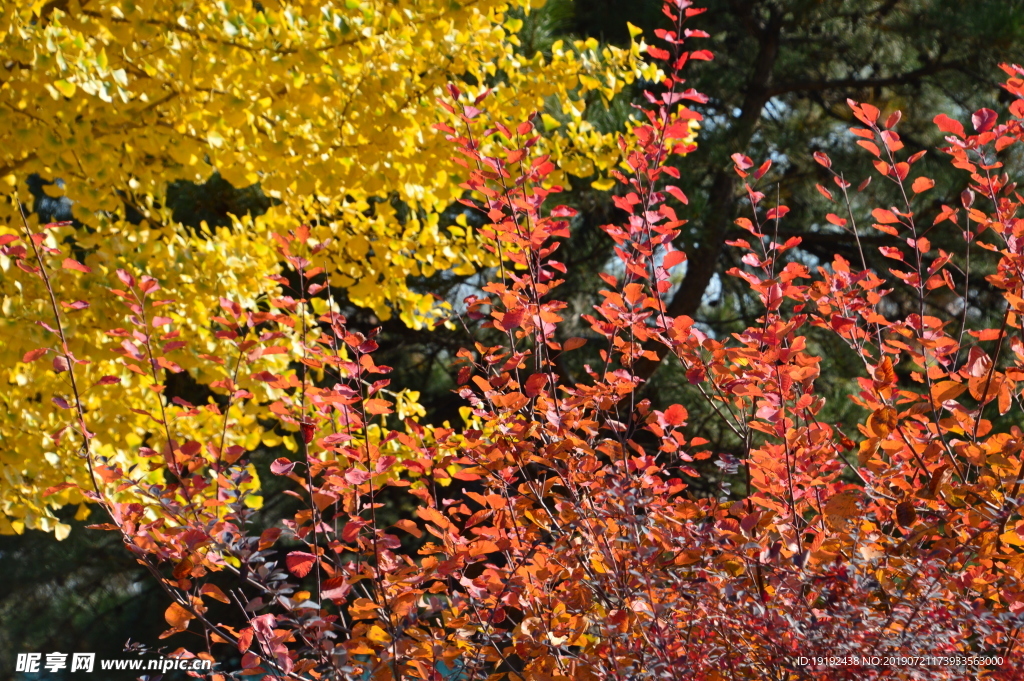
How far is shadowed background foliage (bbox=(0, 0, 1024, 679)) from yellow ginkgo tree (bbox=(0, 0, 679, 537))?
215 cm

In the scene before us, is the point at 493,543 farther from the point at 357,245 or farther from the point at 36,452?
the point at 36,452

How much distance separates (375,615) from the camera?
5.40ft

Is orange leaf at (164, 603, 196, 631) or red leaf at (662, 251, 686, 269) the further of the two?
red leaf at (662, 251, 686, 269)

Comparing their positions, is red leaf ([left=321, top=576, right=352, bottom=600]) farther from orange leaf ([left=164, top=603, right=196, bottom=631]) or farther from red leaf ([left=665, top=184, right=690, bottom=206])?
red leaf ([left=665, top=184, right=690, bottom=206])

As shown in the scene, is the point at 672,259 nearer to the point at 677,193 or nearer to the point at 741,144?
the point at 677,193

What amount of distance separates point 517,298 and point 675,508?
554 millimetres

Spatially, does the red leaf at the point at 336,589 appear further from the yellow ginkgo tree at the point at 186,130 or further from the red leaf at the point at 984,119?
the red leaf at the point at 984,119

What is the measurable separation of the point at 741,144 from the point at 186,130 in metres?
3.49

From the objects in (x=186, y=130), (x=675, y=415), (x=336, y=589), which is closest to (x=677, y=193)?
(x=675, y=415)

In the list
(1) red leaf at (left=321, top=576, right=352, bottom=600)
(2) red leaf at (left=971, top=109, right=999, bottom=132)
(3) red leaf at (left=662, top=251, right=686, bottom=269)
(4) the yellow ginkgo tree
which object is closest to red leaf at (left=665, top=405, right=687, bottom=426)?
(3) red leaf at (left=662, top=251, right=686, bottom=269)

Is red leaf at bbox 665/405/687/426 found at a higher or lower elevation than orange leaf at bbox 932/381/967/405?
lower

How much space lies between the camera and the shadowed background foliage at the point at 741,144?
527 cm

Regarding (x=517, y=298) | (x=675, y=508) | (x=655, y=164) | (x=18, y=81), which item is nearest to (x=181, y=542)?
(x=517, y=298)

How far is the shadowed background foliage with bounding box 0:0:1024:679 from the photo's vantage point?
5266 millimetres
